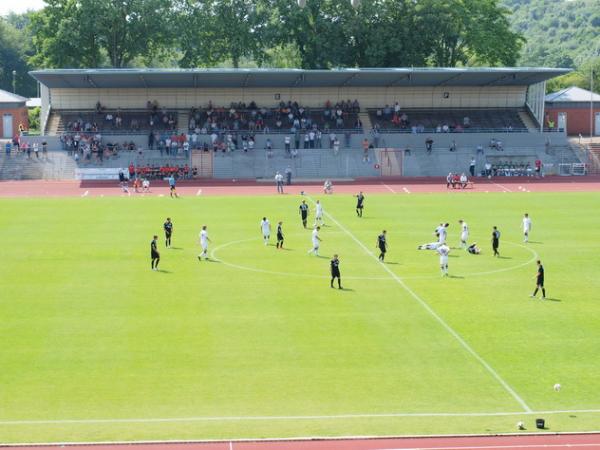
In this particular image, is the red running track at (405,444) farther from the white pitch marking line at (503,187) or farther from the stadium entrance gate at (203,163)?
the stadium entrance gate at (203,163)

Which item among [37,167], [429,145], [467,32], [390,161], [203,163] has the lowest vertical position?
[37,167]

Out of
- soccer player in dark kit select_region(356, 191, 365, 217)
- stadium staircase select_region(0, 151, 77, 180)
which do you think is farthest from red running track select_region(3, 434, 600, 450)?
stadium staircase select_region(0, 151, 77, 180)

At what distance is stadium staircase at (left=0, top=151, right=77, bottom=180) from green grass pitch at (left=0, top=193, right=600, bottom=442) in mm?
28010

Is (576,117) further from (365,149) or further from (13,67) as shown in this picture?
(13,67)

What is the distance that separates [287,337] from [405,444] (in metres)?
9.01

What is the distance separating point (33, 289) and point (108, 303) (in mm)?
3975

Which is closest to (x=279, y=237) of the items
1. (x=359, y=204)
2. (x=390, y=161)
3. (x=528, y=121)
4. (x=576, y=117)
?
(x=359, y=204)

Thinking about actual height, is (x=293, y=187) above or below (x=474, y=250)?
above

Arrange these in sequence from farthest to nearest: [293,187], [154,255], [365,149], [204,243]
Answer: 1. [365,149]
2. [293,187]
3. [204,243]
4. [154,255]

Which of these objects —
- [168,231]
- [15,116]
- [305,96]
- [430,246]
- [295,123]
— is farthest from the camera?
[15,116]

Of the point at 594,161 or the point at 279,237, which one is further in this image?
the point at 594,161

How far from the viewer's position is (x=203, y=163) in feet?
259

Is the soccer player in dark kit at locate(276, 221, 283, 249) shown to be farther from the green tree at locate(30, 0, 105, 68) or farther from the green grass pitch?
the green tree at locate(30, 0, 105, 68)

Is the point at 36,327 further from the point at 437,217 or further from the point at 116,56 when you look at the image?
the point at 116,56
